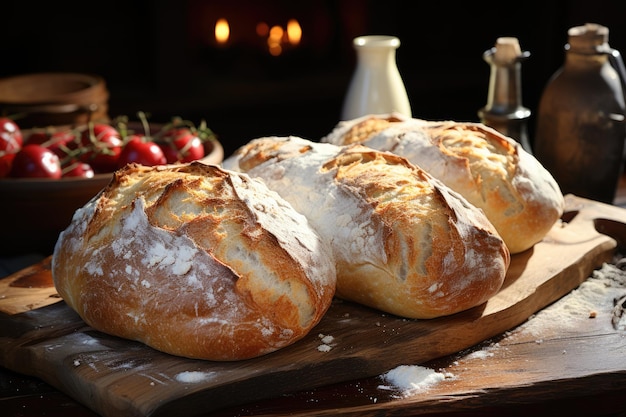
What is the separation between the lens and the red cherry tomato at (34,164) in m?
1.82

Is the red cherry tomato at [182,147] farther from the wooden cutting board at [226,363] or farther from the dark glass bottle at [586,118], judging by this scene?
the dark glass bottle at [586,118]

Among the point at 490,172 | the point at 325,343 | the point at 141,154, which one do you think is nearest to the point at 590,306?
the point at 490,172

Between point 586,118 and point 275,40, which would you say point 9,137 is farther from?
point 275,40

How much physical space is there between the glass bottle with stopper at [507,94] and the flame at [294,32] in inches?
88.4

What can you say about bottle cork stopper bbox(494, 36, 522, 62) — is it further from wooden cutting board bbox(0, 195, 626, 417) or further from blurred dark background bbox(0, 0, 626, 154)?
blurred dark background bbox(0, 0, 626, 154)

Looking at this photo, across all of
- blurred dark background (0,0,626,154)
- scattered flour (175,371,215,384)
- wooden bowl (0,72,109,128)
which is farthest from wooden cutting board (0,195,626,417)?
blurred dark background (0,0,626,154)

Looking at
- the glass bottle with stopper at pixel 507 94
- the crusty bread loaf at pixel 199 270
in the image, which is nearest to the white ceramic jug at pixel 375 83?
the glass bottle with stopper at pixel 507 94

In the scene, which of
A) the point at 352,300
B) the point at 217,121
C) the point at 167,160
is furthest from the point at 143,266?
the point at 217,121

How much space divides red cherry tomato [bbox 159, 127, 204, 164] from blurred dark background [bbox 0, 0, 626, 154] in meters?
1.68

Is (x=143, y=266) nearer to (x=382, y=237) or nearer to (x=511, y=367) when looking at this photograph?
(x=382, y=237)

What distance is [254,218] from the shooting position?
1311 millimetres

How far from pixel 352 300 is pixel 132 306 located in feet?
1.26

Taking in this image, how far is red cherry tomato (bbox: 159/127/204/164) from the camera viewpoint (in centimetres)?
202

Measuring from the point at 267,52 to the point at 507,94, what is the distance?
89.6 inches
